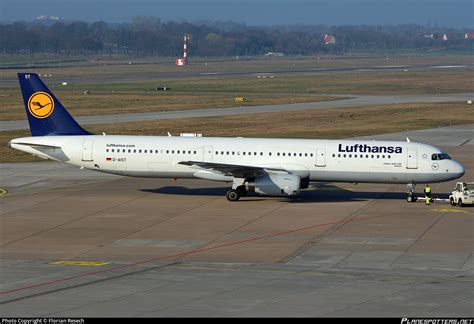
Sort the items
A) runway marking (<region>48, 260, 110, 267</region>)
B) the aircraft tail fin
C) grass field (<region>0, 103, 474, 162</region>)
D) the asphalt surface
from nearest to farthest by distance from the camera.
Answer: runway marking (<region>48, 260, 110, 267</region>) < the aircraft tail fin < grass field (<region>0, 103, 474, 162</region>) < the asphalt surface

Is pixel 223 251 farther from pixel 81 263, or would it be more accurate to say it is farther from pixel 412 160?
pixel 412 160

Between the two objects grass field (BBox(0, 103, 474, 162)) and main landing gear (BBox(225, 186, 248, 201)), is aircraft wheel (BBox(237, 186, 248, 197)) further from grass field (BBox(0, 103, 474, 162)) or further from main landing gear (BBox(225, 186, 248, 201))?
grass field (BBox(0, 103, 474, 162))

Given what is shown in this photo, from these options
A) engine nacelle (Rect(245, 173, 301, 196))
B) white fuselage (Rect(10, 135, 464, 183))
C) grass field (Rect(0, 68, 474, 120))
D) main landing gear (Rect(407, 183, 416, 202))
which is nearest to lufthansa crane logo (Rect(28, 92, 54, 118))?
white fuselage (Rect(10, 135, 464, 183))

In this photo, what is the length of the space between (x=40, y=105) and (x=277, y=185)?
17.4 meters

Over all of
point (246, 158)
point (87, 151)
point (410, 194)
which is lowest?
point (410, 194)

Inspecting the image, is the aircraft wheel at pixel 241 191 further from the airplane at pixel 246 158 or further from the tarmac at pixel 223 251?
the tarmac at pixel 223 251

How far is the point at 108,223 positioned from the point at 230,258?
36.4 feet

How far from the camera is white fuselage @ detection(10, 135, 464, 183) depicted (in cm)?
5919

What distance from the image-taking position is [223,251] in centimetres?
4472

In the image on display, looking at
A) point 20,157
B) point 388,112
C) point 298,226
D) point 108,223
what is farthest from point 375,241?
point 388,112

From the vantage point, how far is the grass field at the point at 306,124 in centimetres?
9850

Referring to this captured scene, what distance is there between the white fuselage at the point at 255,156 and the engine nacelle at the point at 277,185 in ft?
5.77

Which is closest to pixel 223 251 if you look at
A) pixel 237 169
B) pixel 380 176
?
pixel 237 169

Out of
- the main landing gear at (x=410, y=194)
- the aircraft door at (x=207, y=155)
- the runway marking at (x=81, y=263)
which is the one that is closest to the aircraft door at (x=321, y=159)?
the main landing gear at (x=410, y=194)
